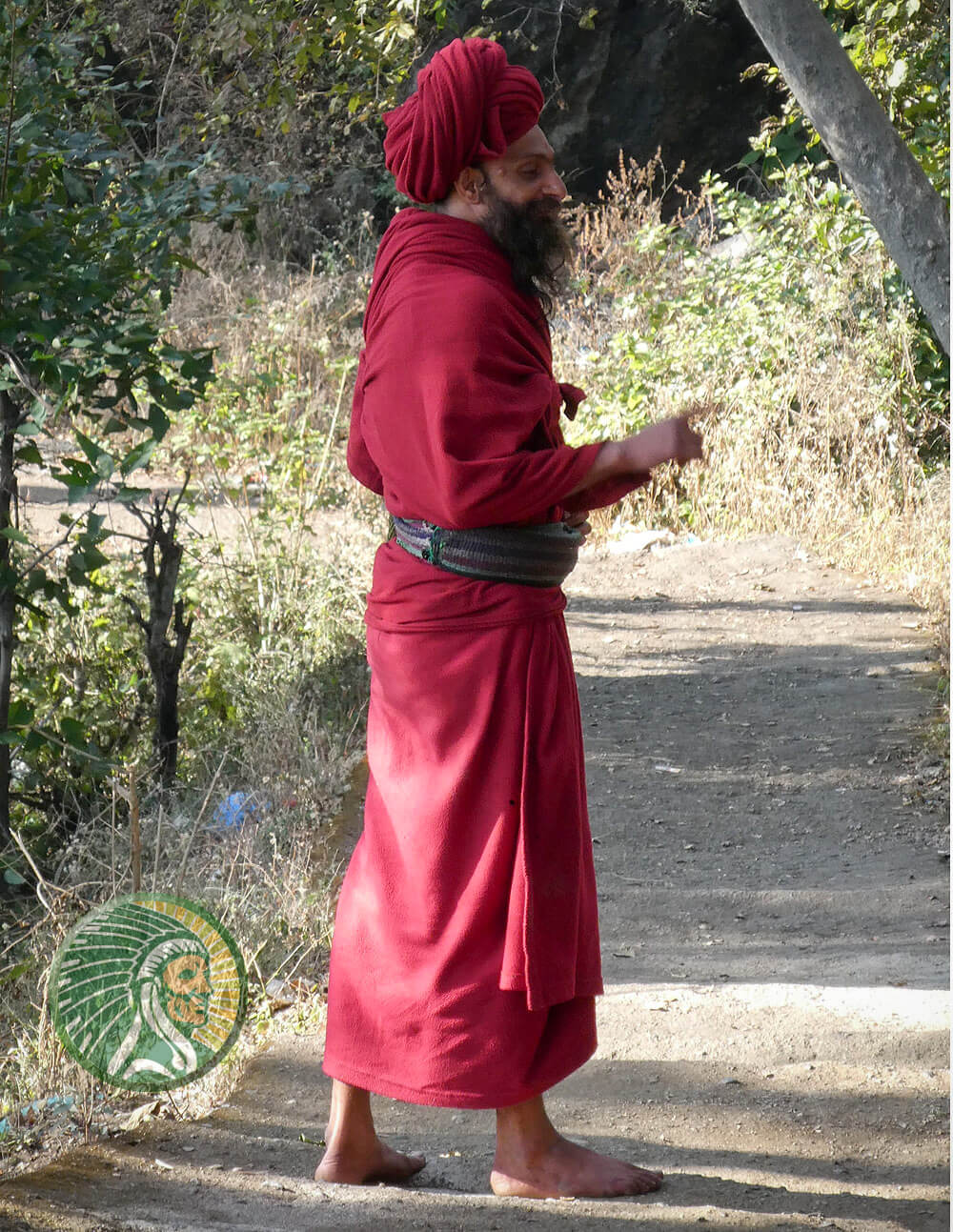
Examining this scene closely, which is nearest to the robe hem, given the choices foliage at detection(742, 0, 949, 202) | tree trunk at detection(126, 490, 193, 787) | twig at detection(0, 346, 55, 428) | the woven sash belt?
the woven sash belt

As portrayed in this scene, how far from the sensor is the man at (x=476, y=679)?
7.33 feet

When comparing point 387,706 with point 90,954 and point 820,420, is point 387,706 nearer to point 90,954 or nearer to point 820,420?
point 90,954

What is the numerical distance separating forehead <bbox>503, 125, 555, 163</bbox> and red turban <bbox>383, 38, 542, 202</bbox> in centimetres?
1

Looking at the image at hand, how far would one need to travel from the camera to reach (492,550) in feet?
7.61

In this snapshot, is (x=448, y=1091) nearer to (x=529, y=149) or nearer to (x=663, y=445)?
(x=663, y=445)

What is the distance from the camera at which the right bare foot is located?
2.48 m

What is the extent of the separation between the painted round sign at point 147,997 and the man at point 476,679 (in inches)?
13.9

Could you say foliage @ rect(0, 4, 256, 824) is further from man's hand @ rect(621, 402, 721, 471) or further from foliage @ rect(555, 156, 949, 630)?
foliage @ rect(555, 156, 949, 630)

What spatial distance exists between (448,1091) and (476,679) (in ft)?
2.21

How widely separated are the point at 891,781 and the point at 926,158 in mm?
4246

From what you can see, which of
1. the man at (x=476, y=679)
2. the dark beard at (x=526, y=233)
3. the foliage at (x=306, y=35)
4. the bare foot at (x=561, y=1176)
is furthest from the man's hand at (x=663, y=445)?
the foliage at (x=306, y=35)

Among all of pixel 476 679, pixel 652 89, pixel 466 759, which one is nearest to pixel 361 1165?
pixel 466 759

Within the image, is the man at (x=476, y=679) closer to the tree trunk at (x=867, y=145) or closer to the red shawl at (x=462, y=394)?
the red shawl at (x=462, y=394)

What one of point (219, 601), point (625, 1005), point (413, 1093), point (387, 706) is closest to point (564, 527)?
point (387, 706)
